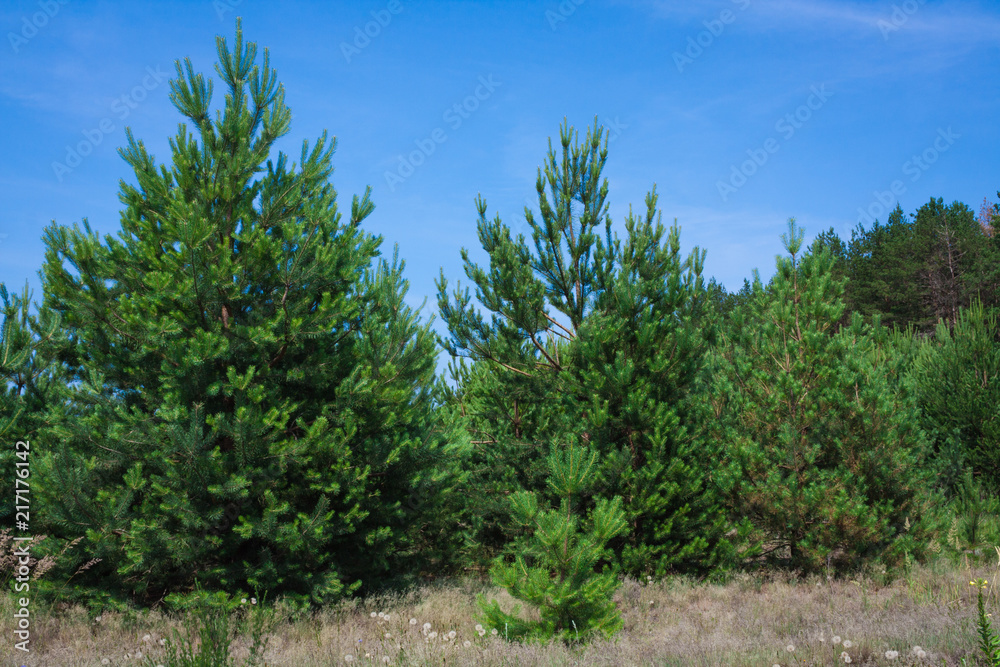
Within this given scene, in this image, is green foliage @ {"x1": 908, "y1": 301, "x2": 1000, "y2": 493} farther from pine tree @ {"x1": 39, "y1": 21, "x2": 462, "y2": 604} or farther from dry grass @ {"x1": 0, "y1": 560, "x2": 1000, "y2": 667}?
pine tree @ {"x1": 39, "y1": 21, "x2": 462, "y2": 604}

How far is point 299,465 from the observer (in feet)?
22.4

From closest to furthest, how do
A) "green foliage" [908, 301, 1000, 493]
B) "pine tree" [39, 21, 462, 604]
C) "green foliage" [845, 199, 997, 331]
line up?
"pine tree" [39, 21, 462, 604] → "green foliage" [908, 301, 1000, 493] → "green foliage" [845, 199, 997, 331]

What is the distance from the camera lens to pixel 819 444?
26.9 ft

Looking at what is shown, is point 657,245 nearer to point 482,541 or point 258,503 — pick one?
point 482,541

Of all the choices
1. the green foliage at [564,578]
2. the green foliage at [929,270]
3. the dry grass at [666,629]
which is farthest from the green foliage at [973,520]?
the green foliage at [929,270]

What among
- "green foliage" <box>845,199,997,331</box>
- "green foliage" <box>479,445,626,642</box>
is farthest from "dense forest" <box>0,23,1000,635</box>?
"green foliage" <box>845,199,997,331</box>

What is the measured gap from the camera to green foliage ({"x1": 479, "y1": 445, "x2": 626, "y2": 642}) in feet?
17.6

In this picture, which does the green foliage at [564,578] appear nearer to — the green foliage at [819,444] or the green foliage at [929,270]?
the green foliage at [819,444]

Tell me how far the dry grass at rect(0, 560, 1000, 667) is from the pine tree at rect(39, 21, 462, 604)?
583 millimetres

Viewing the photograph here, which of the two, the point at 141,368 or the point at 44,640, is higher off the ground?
the point at 141,368

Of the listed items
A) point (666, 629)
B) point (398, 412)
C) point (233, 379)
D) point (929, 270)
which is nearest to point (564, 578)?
point (666, 629)

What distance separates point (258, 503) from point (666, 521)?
477cm

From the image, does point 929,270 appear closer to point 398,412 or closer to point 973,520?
point 973,520

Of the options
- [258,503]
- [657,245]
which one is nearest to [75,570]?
[258,503]
